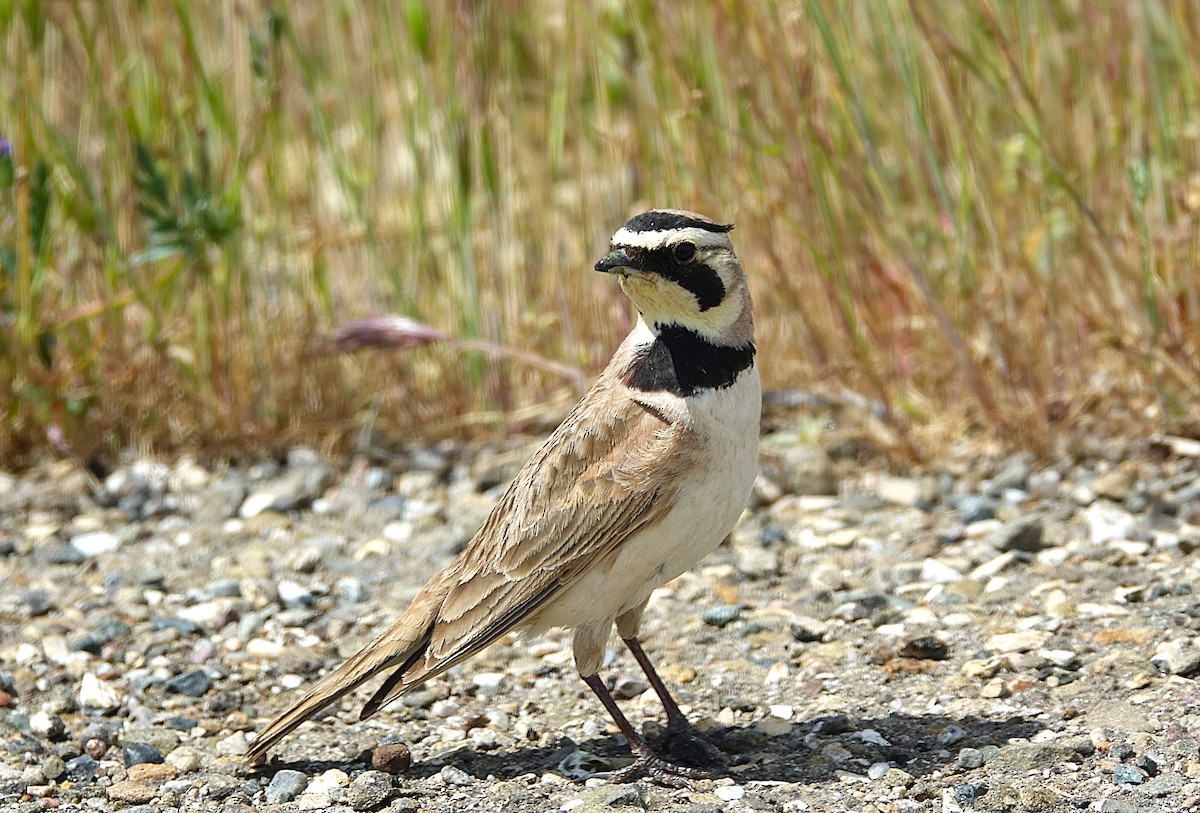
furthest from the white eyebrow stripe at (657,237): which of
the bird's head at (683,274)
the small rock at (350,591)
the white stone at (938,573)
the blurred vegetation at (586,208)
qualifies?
the small rock at (350,591)

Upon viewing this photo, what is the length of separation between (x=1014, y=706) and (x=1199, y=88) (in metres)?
2.61

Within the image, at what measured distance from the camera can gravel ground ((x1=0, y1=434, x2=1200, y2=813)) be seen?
364cm

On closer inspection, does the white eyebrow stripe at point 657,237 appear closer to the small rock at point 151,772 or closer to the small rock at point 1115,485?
the small rock at point 151,772

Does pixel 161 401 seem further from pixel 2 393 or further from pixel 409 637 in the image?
pixel 409 637

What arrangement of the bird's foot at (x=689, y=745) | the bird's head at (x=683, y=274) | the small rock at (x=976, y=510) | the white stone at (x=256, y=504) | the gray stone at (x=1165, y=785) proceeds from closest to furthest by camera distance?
the gray stone at (x=1165, y=785), the bird's head at (x=683, y=274), the bird's foot at (x=689, y=745), the small rock at (x=976, y=510), the white stone at (x=256, y=504)

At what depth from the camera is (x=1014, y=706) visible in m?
3.88

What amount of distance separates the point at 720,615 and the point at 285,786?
1479 millimetres

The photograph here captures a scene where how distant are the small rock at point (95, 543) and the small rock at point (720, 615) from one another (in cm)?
223

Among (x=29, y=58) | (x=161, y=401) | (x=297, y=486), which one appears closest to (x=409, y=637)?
(x=297, y=486)

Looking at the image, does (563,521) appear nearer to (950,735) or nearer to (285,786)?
(285,786)

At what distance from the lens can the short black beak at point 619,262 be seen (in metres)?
3.43

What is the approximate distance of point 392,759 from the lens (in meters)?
3.76

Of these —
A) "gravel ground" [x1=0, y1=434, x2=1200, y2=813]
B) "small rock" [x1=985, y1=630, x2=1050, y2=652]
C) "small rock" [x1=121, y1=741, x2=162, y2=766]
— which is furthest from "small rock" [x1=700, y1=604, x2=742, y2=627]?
"small rock" [x1=121, y1=741, x2=162, y2=766]

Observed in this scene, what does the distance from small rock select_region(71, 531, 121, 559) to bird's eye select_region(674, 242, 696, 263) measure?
9.26ft
